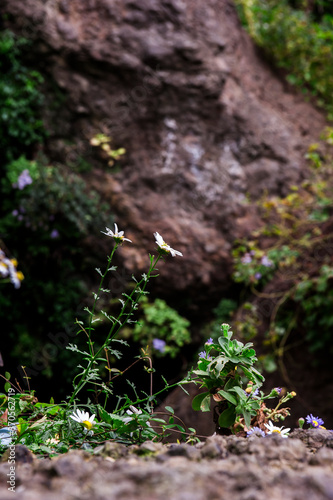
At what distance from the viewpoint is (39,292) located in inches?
124

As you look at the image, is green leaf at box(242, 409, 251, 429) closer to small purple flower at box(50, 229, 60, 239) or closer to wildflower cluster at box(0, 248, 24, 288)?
wildflower cluster at box(0, 248, 24, 288)

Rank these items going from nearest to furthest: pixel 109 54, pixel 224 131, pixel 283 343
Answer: pixel 283 343 → pixel 109 54 → pixel 224 131

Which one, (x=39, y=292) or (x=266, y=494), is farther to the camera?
(x=39, y=292)

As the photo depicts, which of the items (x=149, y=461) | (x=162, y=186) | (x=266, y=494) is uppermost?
(x=266, y=494)

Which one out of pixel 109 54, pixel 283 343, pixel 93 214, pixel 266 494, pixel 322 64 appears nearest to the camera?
pixel 266 494

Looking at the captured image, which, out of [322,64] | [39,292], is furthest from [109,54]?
[322,64]

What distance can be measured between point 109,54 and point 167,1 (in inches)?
26.7

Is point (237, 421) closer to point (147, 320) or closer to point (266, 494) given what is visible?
point (266, 494)

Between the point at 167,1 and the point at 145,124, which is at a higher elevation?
the point at 167,1

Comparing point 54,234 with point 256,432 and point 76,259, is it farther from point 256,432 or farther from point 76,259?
point 256,432

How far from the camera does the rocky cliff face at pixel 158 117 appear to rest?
3.34 metres

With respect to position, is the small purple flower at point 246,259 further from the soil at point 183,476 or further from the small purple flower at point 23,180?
the soil at point 183,476

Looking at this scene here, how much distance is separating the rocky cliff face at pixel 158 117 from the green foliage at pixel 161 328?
20cm

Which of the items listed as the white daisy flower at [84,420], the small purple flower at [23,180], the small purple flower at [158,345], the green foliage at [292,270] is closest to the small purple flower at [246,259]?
the green foliage at [292,270]
